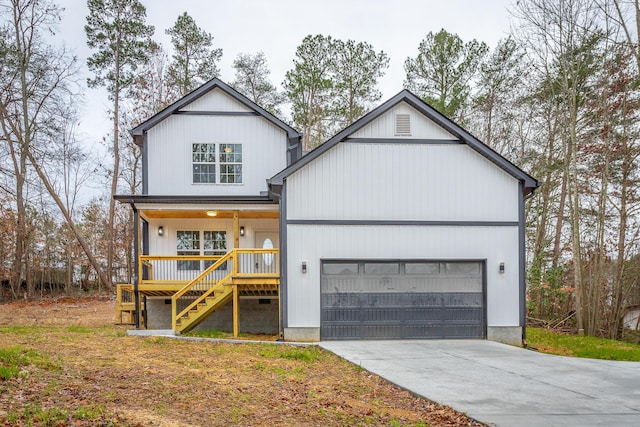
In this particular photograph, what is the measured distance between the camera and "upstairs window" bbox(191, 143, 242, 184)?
1781 centimetres

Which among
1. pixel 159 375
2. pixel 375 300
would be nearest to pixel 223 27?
pixel 375 300

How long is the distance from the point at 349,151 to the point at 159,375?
842cm

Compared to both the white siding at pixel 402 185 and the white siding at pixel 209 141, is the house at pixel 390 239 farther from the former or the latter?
the white siding at pixel 209 141

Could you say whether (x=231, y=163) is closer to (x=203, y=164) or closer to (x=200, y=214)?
(x=203, y=164)

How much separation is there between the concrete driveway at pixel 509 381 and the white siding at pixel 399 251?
136 centimetres

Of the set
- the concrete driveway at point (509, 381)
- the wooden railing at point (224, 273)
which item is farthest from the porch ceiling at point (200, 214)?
the concrete driveway at point (509, 381)

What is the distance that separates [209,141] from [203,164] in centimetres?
77

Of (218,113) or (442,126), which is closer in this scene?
(442,126)

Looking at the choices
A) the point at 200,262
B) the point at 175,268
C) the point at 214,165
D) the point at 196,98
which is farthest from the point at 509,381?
the point at 196,98

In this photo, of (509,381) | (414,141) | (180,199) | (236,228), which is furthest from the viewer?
(236,228)

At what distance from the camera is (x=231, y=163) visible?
1791 cm

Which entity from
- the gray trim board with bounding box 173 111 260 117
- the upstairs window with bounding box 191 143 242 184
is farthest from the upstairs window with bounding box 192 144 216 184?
the gray trim board with bounding box 173 111 260 117

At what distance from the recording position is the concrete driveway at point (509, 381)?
6977 mm

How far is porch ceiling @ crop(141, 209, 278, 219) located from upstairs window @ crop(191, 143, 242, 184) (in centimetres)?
109
